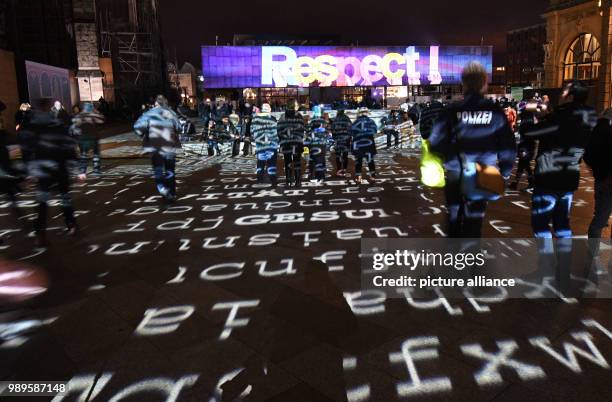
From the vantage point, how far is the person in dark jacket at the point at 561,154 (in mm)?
4227

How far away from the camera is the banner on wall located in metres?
47.0

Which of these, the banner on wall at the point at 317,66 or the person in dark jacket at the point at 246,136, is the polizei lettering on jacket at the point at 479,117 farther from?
the banner on wall at the point at 317,66

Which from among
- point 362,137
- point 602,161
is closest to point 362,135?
point 362,137

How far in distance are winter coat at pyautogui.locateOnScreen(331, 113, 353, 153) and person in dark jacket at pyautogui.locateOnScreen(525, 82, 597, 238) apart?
22.4 feet

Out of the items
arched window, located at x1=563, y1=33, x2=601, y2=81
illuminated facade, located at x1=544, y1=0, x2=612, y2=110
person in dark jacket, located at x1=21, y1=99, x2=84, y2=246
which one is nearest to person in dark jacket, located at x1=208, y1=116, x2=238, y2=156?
person in dark jacket, located at x1=21, y1=99, x2=84, y2=246

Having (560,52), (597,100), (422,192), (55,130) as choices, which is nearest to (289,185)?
(422,192)

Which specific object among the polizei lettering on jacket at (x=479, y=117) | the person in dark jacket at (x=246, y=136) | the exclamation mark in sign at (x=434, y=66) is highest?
the exclamation mark in sign at (x=434, y=66)

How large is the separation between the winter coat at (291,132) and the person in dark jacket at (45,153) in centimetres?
436

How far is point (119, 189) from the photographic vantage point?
10883 mm

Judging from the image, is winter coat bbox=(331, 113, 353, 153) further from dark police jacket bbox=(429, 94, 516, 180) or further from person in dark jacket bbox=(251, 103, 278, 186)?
dark police jacket bbox=(429, 94, 516, 180)

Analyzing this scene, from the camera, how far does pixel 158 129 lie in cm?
863

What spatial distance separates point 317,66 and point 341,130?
37354mm

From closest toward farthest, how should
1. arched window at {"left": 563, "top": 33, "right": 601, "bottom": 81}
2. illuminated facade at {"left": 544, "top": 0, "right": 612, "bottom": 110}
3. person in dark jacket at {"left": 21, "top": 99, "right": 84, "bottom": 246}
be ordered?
person in dark jacket at {"left": 21, "top": 99, "right": 84, "bottom": 246} < illuminated facade at {"left": 544, "top": 0, "right": 612, "bottom": 110} < arched window at {"left": 563, "top": 33, "right": 601, "bottom": 81}

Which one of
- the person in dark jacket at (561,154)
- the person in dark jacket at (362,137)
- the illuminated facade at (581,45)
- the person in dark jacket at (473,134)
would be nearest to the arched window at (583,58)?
the illuminated facade at (581,45)
